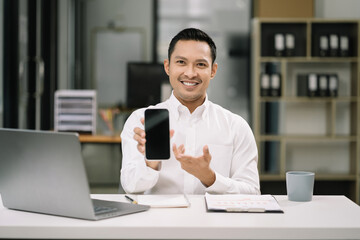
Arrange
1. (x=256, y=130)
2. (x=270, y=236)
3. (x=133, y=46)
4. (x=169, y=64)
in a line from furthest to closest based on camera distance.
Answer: (x=133, y=46) → (x=256, y=130) → (x=169, y=64) → (x=270, y=236)

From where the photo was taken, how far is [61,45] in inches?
222

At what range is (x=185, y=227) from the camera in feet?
4.01

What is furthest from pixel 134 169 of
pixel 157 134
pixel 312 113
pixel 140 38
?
pixel 140 38

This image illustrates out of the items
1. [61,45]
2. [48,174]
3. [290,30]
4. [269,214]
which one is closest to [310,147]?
[290,30]

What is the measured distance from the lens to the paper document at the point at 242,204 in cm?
141

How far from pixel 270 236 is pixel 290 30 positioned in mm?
3983

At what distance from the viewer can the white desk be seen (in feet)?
4.01

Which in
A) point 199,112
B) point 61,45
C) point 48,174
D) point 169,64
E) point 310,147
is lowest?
point 310,147

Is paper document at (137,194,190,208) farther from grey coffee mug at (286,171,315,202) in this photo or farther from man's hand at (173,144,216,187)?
grey coffee mug at (286,171,315,202)

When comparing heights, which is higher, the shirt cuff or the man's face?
the man's face

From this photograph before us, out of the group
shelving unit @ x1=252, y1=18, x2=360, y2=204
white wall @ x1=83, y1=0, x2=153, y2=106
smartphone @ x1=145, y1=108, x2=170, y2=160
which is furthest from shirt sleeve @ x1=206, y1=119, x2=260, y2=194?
white wall @ x1=83, y1=0, x2=153, y2=106

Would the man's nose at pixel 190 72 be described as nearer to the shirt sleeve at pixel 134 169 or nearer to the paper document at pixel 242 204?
the shirt sleeve at pixel 134 169

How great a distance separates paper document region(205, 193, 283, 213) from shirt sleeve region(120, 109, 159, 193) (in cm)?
28

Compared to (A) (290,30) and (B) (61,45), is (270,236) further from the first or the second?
(B) (61,45)
